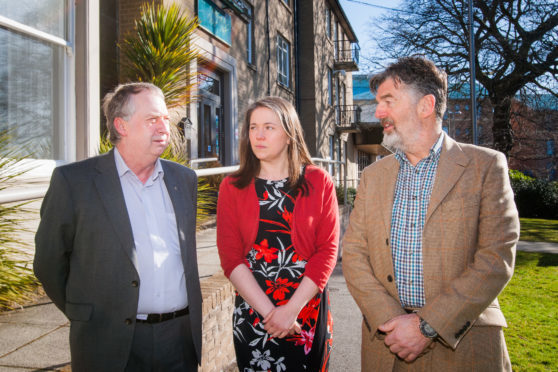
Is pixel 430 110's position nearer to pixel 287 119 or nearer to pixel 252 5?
pixel 287 119

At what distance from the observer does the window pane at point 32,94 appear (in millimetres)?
4160

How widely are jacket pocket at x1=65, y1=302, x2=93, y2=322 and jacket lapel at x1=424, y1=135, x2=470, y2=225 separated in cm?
147

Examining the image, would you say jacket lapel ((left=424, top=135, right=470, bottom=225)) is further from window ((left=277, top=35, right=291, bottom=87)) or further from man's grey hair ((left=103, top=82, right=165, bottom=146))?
window ((left=277, top=35, right=291, bottom=87))

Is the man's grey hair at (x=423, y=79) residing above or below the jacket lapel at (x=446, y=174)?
above

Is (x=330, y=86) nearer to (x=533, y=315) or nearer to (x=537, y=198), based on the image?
(x=537, y=198)

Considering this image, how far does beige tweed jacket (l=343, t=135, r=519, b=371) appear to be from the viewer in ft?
5.59

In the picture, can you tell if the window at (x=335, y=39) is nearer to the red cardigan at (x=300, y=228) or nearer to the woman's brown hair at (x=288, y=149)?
the woman's brown hair at (x=288, y=149)

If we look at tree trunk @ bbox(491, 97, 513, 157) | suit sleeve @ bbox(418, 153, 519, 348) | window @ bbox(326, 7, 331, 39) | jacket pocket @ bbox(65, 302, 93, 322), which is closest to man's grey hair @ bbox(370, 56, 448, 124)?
suit sleeve @ bbox(418, 153, 519, 348)

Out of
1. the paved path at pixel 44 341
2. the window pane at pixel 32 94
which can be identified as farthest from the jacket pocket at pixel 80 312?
the window pane at pixel 32 94

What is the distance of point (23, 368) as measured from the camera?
6.44 feet

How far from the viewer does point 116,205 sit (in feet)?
5.87

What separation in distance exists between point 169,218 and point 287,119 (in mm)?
799

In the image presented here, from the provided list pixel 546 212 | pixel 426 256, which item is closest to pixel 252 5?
pixel 426 256

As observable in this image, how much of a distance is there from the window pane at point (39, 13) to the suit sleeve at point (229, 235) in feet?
11.0
